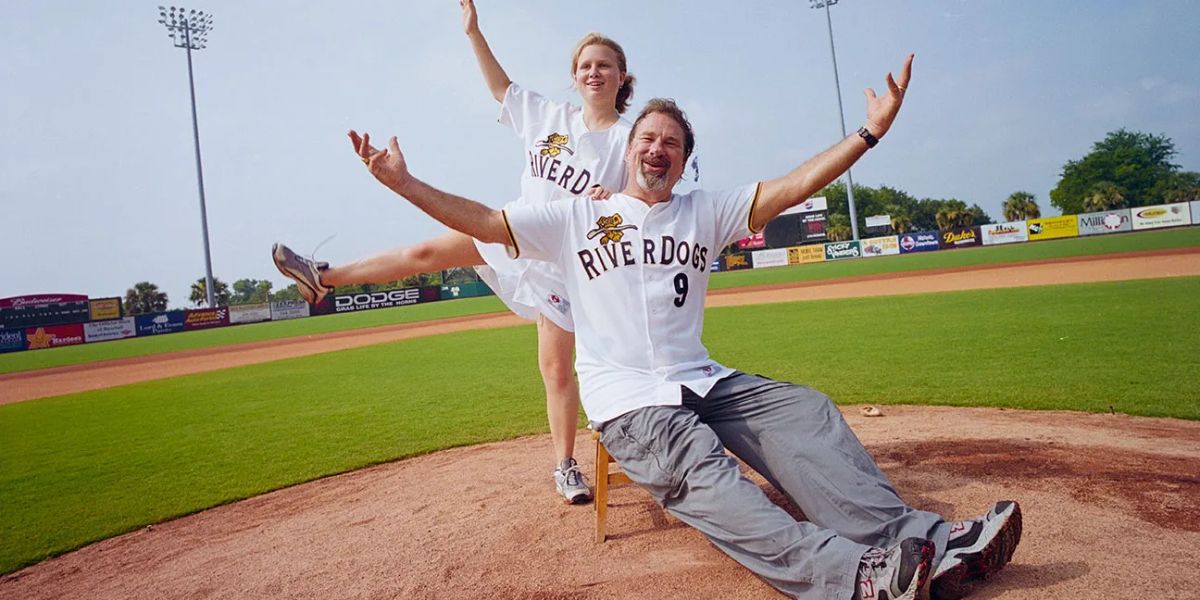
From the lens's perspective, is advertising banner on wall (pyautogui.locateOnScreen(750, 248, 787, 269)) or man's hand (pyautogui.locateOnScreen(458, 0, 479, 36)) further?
advertising banner on wall (pyautogui.locateOnScreen(750, 248, 787, 269))

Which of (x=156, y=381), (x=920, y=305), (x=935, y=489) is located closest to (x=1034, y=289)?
(x=920, y=305)

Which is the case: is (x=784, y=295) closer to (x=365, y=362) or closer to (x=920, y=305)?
(x=920, y=305)

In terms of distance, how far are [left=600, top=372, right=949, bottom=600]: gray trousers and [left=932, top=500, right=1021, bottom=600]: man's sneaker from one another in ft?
0.24

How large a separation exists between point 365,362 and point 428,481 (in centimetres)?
944

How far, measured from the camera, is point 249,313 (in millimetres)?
44312

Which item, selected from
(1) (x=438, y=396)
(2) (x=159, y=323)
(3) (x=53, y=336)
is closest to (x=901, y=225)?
(2) (x=159, y=323)

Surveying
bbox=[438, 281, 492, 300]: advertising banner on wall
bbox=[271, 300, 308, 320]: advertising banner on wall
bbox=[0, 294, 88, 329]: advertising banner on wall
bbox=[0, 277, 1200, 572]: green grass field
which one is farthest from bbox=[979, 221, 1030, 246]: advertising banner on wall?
bbox=[0, 294, 88, 329]: advertising banner on wall

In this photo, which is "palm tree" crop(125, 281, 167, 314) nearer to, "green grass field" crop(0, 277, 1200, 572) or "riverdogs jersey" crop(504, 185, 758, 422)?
"green grass field" crop(0, 277, 1200, 572)

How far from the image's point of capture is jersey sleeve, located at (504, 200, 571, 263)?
2.81 metres

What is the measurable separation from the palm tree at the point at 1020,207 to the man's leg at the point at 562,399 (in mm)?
76442

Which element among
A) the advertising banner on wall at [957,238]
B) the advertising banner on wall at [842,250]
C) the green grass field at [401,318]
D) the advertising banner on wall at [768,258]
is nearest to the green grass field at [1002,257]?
the green grass field at [401,318]

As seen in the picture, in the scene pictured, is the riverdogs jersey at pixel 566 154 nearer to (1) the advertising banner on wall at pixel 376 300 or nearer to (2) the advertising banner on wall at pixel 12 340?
(2) the advertising banner on wall at pixel 12 340

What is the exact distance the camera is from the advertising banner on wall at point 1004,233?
47.8 metres

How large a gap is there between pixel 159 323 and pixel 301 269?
44.5 meters
